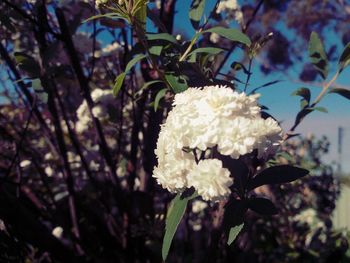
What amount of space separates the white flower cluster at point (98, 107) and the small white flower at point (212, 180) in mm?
1263

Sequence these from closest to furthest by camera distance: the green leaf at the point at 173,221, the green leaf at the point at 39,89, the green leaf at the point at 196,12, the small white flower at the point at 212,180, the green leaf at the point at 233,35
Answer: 1. the small white flower at the point at 212,180
2. the green leaf at the point at 173,221
3. the green leaf at the point at 233,35
4. the green leaf at the point at 196,12
5. the green leaf at the point at 39,89

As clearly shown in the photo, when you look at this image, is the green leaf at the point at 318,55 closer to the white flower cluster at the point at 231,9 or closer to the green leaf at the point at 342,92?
the green leaf at the point at 342,92

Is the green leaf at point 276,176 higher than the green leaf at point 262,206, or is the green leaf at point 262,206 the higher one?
the green leaf at point 276,176

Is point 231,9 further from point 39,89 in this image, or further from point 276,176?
point 276,176

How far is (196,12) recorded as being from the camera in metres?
1.46

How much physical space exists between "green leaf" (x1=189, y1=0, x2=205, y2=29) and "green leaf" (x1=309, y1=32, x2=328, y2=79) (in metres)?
0.39

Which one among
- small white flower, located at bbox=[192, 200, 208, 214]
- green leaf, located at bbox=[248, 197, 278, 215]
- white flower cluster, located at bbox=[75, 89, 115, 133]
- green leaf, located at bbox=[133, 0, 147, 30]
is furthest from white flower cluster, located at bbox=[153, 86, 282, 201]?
small white flower, located at bbox=[192, 200, 208, 214]

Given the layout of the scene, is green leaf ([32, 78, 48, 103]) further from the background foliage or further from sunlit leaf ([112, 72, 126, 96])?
sunlit leaf ([112, 72, 126, 96])

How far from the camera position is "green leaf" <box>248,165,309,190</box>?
109 centimetres

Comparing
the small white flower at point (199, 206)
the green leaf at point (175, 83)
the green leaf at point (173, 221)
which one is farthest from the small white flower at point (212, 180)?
the small white flower at point (199, 206)

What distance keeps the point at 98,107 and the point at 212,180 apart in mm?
1413

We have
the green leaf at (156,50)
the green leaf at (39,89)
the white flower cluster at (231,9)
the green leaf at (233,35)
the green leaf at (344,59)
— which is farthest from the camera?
the white flower cluster at (231,9)

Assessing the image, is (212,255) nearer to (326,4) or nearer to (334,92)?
(334,92)

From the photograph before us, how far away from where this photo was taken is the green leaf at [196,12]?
1451 mm
